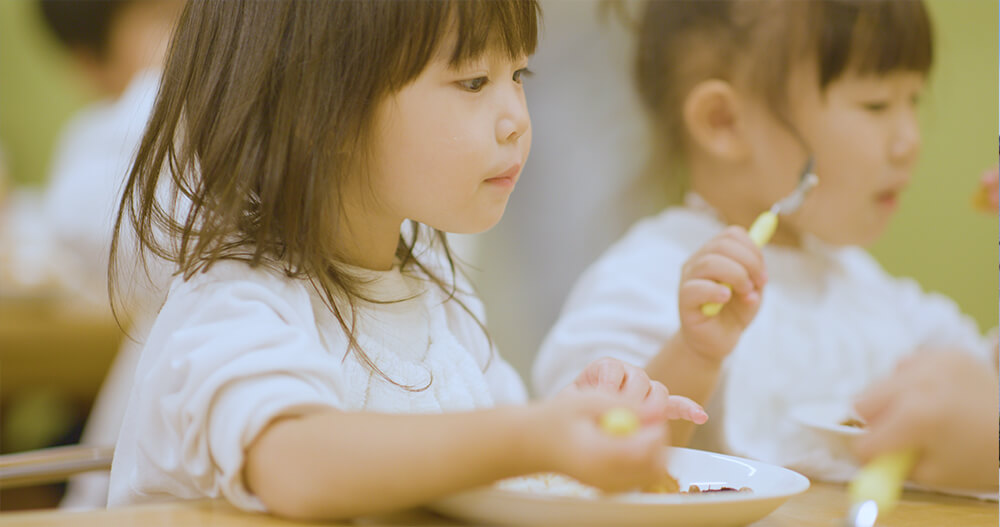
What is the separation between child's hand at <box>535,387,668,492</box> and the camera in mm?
350

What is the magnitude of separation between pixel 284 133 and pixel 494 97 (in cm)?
11

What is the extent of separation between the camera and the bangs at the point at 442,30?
0.50 metres

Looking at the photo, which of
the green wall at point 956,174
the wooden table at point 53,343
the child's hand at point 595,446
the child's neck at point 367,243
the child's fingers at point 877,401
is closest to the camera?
the child's hand at point 595,446

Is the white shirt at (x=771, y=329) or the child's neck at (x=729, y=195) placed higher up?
the child's neck at (x=729, y=195)

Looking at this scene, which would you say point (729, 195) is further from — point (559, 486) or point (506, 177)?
point (559, 486)

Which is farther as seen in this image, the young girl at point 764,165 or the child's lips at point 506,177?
the young girl at point 764,165

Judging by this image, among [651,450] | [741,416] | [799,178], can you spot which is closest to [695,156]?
[799,178]

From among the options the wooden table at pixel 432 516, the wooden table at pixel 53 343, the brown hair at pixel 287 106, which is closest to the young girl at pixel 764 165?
the wooden table at pixel 432 516

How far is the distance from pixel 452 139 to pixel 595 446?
0.72ft

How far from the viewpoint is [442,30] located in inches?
20.0

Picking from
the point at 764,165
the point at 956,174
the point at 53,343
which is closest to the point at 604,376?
the point at 764,165

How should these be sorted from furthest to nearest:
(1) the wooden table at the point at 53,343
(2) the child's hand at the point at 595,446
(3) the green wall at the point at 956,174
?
(1) the wooden table at the point at 53,343, (3) the green wall at the point at 956,174, (2) the child's hand at the point at 595,446

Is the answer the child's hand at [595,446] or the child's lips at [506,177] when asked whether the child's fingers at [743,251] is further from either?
the child's hand at [595,446]

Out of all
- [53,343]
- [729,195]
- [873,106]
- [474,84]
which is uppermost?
[873,106]
